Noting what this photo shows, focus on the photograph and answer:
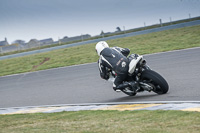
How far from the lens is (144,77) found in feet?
27.3

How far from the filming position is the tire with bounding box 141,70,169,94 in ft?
26.9

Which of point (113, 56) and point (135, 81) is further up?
point (113, 56)

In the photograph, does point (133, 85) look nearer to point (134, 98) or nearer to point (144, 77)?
point (144, 77)

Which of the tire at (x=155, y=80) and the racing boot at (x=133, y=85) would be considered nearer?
the tire at (x=155, y=80)

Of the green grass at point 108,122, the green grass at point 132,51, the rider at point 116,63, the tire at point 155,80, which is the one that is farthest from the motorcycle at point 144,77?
the green grass at point 132,51

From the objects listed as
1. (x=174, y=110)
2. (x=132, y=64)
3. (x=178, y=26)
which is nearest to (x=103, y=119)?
(x=174, y=110)

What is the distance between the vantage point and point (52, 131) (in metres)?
5.90

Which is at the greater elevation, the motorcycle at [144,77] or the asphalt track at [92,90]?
the motorcycle at [144,77]

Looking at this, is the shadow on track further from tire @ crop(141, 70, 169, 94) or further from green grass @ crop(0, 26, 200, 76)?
green grass @ crop(0, 26, 200, 76)

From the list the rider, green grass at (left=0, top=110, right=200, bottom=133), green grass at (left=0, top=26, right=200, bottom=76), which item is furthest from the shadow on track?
green grass at (left=0, top=26, right=200, bottom=76)

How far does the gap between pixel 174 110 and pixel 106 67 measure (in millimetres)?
3082

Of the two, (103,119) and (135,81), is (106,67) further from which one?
(103,119)

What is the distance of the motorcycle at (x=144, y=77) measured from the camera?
819 centimetres

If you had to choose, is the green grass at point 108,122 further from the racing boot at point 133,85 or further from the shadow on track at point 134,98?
the shadow on track at point 134,98
